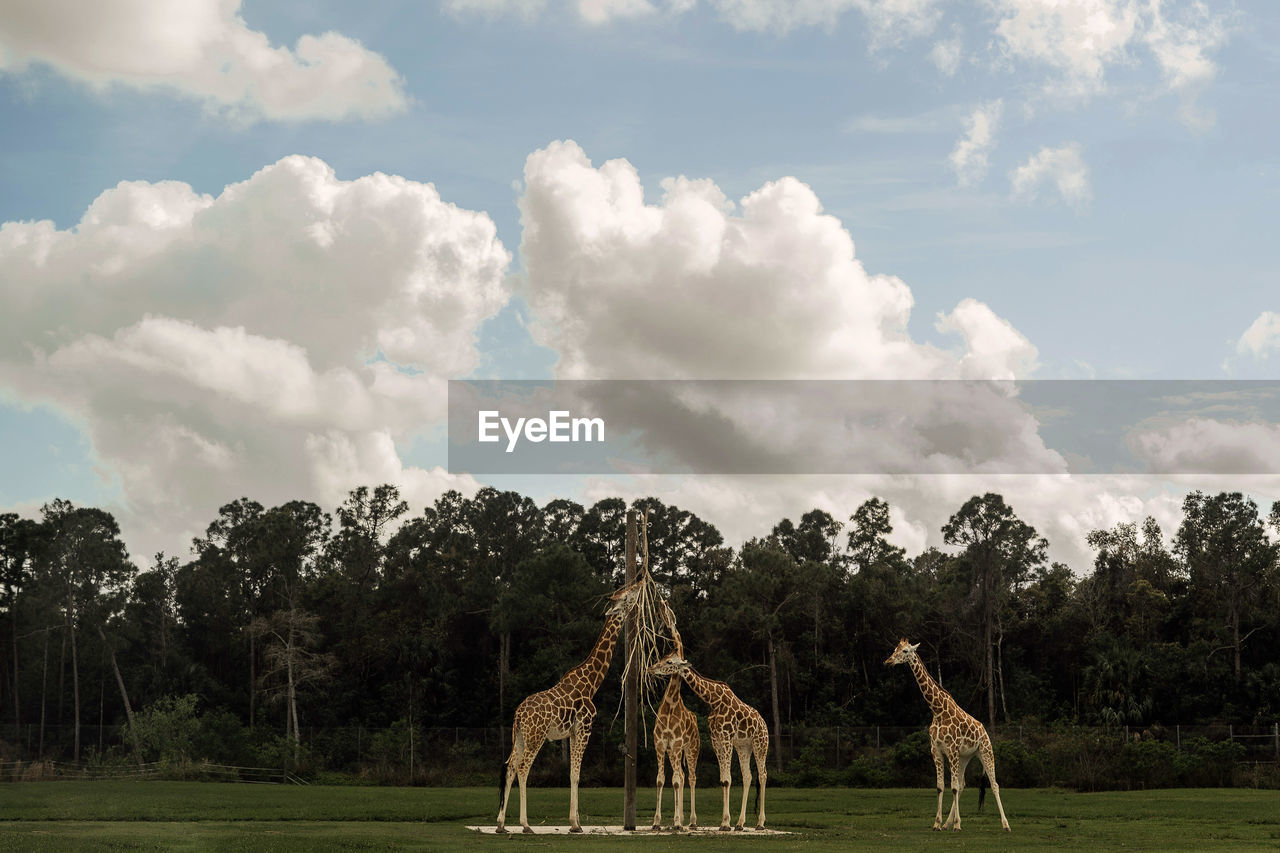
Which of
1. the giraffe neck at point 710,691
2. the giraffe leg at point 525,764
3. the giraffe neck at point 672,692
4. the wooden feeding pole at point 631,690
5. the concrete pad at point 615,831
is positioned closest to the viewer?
the concrete pad at point 615,831

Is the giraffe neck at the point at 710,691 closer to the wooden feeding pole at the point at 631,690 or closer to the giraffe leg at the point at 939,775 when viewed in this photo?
the wooden feeding pole at the point at 631,690

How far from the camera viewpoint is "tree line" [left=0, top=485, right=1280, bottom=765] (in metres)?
59.9

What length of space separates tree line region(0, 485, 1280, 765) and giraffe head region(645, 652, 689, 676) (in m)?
32.3

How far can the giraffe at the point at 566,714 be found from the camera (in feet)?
81.0

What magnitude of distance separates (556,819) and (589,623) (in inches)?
1247

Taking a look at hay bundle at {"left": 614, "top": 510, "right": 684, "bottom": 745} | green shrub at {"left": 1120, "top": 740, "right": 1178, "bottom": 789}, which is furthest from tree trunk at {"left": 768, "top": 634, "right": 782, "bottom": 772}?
hay bundle at {"left": 614, "top": 510, "right": 684, "bottom": 745}

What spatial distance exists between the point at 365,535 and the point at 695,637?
26.4 metres

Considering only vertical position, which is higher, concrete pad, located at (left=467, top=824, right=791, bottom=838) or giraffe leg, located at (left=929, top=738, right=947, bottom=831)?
giraffe leg, located at (left=929, top=738, right=947, bottom=831)

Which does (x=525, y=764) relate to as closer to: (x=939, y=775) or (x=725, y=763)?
(x=725, y=763)

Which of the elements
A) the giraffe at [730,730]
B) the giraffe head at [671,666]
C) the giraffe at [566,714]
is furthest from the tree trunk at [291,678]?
the giraffe head at [671,666]

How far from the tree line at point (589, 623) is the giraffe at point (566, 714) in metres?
31.9

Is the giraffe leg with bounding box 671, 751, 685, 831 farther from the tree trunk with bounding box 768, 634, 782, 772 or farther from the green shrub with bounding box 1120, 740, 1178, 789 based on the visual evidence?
the tree trunk with bounding box 768, 634, 782, 772

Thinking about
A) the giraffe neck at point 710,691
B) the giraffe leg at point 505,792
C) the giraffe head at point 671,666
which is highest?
the giraffe head at point 671,666

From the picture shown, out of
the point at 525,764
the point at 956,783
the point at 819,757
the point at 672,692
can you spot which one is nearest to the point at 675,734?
the point at 672,692
